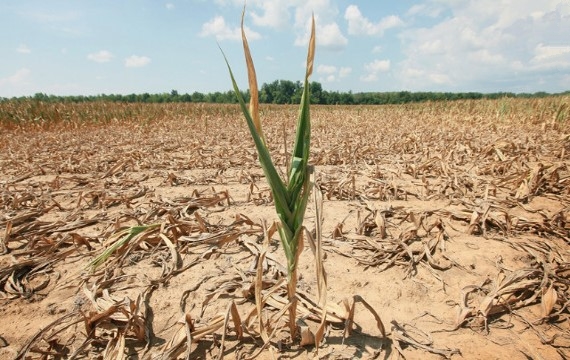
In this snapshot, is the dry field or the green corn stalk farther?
the dry field

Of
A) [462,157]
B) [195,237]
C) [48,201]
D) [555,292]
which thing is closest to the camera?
[555,292]

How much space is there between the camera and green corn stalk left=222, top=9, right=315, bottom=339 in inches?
37.4

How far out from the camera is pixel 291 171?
1067 mm

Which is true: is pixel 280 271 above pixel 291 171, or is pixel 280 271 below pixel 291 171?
below

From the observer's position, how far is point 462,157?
436cm

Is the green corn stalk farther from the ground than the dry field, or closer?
farther from the ground

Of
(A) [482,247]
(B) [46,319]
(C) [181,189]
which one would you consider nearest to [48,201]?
(C) [181,189]

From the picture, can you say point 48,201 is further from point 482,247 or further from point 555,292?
point 555,292

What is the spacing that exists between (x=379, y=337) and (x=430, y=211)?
136 cm

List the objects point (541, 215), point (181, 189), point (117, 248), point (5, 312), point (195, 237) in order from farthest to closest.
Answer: point (181, 189), point (541, 215), point (195, 237), point (117, 248), point (5, 312)

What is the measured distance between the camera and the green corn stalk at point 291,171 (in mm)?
950

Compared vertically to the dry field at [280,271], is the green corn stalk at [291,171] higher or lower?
higher

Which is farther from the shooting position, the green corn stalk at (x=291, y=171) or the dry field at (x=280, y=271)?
the dry field at (x=280, y=271)

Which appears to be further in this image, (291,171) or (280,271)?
(280,271)
